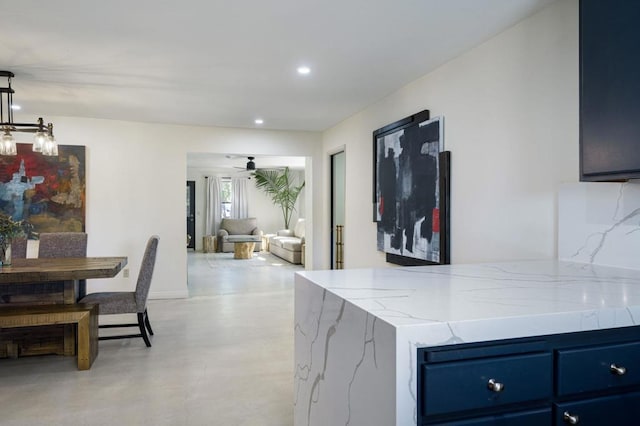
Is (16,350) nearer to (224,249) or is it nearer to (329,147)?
(329,147)

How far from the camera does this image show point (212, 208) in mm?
12320

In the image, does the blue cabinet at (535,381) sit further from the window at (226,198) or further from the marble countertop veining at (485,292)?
the window at (226,198)

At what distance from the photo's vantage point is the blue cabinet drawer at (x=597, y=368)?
1.23m

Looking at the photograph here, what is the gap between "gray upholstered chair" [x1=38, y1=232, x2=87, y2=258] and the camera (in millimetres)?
4152

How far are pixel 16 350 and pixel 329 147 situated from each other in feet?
14.5

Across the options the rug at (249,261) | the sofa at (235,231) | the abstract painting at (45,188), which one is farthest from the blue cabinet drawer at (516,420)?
the sofa at (235,231)

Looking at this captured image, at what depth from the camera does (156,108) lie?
497cm

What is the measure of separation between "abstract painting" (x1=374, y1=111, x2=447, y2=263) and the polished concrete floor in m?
1.42

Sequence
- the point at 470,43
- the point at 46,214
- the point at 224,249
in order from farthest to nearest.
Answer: the point at 224,249, the point at 46,214, the point at 470,43

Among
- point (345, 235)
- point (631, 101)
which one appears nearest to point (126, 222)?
point (345, 235)

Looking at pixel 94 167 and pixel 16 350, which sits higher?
pixel 94 167

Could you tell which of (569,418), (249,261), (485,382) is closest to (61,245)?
(485,382)

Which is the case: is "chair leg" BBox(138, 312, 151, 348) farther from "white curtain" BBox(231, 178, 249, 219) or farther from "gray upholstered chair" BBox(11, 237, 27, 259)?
"white curtain" BBox(231, 178, 249, 219)

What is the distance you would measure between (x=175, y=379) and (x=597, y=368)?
2.66 m
